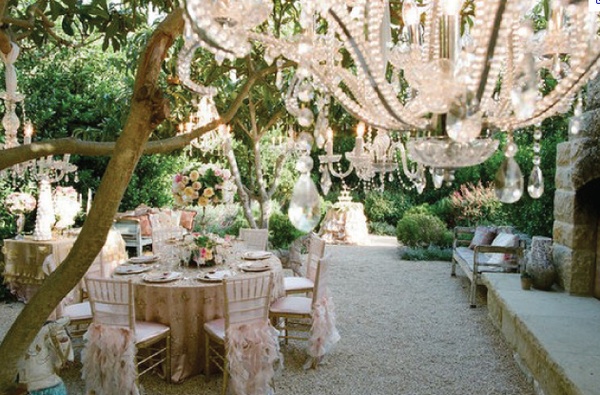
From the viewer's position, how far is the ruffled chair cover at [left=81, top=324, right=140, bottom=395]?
10.2 ft

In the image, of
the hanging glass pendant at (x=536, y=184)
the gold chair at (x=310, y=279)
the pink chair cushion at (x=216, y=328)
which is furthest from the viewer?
the gold chair at (x=310, y=279)

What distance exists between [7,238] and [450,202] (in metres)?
8.80

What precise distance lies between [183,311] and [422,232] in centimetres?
681

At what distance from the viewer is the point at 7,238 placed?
5934 millimetres

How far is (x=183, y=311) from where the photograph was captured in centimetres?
360

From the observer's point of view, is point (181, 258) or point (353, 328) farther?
point (353, 328)

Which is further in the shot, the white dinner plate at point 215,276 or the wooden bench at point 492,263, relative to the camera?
the wooden bench at point 492,263

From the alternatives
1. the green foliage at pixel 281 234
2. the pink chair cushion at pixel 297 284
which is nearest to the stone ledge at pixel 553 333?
the pink chair cushion at pixel 297 284

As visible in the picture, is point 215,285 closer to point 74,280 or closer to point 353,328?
point 353,328

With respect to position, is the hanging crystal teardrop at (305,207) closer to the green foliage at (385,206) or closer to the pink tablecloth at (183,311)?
the pink tablecloth at (183,311)

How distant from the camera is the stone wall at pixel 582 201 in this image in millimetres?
4039

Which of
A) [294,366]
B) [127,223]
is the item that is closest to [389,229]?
[127,223]

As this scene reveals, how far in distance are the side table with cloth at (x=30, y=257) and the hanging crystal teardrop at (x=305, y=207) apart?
15.3 feet

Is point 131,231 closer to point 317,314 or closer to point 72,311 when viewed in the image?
point 72,311
